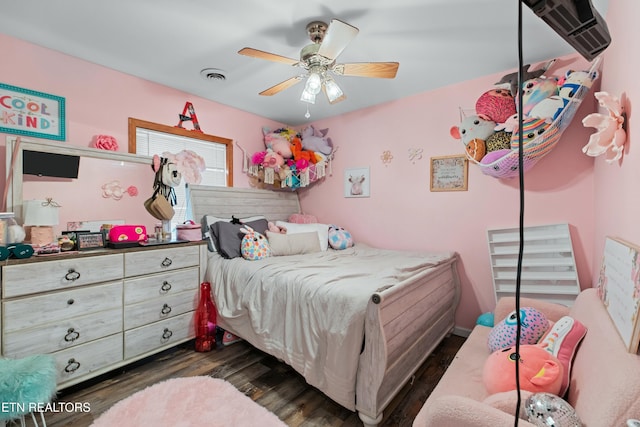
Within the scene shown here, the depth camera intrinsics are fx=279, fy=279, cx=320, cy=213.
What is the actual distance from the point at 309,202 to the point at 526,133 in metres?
2.55

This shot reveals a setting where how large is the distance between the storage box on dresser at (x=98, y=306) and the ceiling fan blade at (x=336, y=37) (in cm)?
183

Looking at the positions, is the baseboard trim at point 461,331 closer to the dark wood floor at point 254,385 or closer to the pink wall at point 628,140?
the dark wood floor at point 254,385

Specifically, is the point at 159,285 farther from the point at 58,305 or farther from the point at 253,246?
the point at 253,246

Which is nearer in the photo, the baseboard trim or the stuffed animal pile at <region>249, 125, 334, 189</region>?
the baseboard trim

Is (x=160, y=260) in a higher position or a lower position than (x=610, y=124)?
lower

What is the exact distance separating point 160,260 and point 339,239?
1.78 metres

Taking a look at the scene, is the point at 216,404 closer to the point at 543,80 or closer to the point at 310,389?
the point at 310,389

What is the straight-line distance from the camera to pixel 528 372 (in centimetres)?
106

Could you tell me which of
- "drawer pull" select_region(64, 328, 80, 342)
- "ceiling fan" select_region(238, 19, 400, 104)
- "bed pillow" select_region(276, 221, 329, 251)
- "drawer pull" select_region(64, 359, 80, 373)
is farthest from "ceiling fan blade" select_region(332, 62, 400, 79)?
"drawer pull" select_region(64, 359, 80, 373)

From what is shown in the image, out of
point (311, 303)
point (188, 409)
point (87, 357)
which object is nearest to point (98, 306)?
point (87, 357)

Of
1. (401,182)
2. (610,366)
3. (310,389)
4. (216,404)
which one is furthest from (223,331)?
(610,366)

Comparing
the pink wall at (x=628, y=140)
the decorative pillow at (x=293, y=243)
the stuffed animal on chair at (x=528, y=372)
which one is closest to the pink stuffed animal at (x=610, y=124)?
the pink wall at (x=628, y=140)

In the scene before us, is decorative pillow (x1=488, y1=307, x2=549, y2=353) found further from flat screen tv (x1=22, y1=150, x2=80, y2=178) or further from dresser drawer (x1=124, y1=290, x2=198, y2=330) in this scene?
flat screen tv (x1=22, y1=150, x2=80, y2=178)

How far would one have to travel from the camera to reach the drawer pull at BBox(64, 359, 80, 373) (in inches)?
69.0
